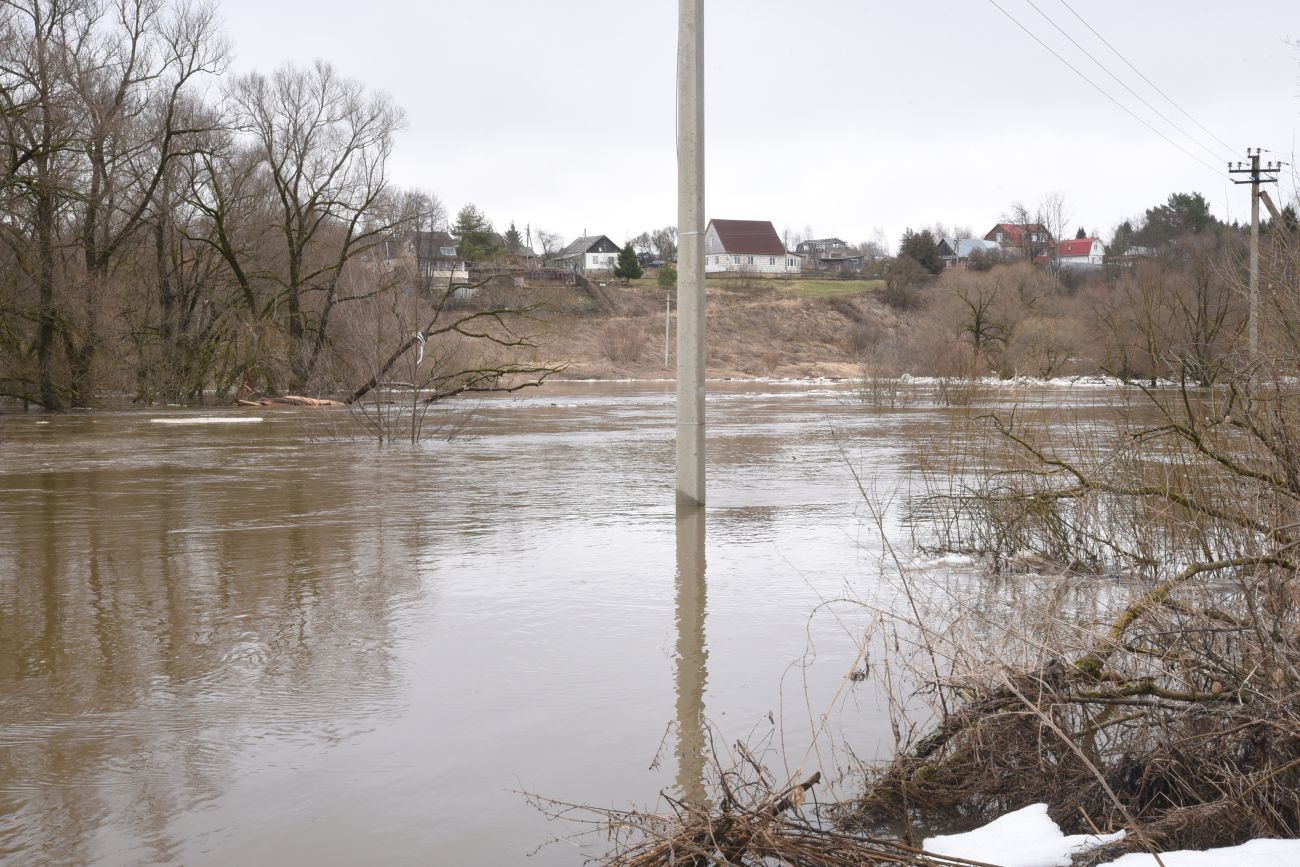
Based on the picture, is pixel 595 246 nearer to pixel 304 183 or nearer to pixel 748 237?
pixel 748 237

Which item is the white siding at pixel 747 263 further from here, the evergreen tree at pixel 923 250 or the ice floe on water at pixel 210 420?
the ice floe on water at pixel 210 420

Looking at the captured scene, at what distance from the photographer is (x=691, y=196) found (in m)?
12.2

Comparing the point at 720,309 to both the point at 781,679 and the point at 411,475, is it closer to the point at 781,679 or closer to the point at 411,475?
the point at 411,475

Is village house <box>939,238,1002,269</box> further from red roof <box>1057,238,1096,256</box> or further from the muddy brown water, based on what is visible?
the muddy brown water

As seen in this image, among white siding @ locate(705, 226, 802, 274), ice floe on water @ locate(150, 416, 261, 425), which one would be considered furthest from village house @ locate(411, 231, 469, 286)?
ice floe on water @ locate(150, 416, 261, 425)

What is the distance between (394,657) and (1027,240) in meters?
111

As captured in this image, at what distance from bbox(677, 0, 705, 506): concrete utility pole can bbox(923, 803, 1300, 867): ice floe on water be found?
8.46 meters

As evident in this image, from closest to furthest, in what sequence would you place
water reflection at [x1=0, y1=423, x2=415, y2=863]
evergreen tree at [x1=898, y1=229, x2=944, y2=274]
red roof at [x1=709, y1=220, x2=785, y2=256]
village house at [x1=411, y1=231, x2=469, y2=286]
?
water reflection at [x1=0, y1=423, x2=415, y2=863] → village house at [x1=411, y1=231, x2=469, y2=286] → evergreen tree at [x1=898, y1=229, x2=944, y2=274] → red roof at [x1=709, y1=220, x2=785, y2=256]

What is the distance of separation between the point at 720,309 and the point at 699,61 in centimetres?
10124

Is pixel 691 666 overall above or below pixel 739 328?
below

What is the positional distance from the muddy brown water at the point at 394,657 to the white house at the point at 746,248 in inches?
5233

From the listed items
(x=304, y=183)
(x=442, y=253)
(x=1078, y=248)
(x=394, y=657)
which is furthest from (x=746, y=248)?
(x=394, y=657)

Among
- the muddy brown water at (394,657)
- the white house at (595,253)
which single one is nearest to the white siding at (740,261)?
the white house at (595,253)

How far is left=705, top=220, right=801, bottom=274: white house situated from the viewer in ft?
480
